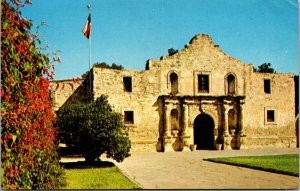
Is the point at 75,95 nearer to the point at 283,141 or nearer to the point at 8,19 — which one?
the point at 283,141

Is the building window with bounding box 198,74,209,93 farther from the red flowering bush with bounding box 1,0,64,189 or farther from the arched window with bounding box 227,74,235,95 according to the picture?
the red flowering bush with bounding box 1,0,64,189

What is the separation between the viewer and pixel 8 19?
4.02 m

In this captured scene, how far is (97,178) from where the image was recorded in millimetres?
10680

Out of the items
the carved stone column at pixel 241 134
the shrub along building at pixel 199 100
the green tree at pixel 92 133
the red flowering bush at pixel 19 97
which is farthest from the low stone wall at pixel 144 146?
the red flowering bush at pixel 19 97

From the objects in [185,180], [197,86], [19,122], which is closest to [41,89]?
[19,122]

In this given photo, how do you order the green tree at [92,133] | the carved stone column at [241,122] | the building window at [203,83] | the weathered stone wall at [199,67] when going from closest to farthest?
the green tree at [92,133] < the weathered stone wall at [199,67] < the carved stone column at [241,122] < the building window at [203,83]

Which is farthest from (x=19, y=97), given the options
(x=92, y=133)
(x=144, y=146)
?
(x=144, y=146)

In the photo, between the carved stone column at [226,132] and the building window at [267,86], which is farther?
the building window at [267,86]

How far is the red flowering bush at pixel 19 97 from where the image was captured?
3986mm

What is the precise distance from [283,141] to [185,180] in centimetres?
1770

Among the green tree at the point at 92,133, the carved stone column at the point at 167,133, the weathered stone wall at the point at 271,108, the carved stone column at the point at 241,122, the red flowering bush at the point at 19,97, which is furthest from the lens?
the weathered stone wall at the point at 271,108

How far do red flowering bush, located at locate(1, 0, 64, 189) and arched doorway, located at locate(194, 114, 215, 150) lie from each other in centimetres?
2004

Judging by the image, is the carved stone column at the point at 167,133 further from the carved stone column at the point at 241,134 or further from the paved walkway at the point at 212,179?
the paved walkway at the point at 212,179

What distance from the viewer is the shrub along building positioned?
22.8 m
